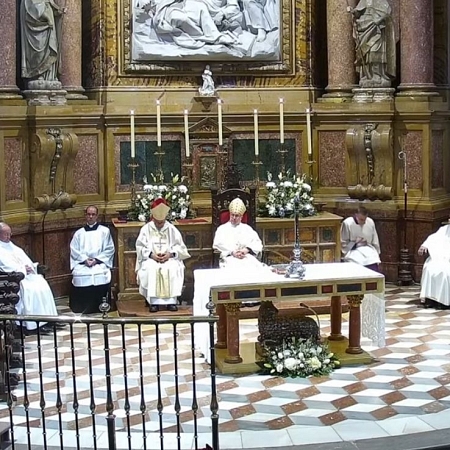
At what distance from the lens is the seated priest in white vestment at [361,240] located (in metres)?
11.8

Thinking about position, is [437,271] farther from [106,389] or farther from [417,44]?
[106,389]

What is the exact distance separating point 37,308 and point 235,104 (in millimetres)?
4387

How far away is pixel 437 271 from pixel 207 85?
391 cm

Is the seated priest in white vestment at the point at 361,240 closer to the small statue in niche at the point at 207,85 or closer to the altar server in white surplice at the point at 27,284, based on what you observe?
the small statue in niche at the point at 207,85

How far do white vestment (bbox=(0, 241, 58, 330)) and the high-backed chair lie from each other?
2172 millimetres

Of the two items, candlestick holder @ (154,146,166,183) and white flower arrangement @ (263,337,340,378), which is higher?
candlestick holder @ (154,146,166,183)

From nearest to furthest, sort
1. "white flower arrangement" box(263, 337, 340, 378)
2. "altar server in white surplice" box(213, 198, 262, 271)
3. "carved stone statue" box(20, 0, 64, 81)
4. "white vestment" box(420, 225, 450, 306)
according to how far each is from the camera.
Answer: "white flower arrangement" box(263, 337, 340, 378) < "altar server in white surplice" box(213, 198, 262, 271) < "white vestment" box(420, 225, 450, 306) < "carved stone statue" box(20, 0, 64, 81)

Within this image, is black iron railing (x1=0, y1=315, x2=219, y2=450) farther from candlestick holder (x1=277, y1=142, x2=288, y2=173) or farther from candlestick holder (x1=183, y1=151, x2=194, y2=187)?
candlestick holder (x1=277, y1=142, x2=288, y2=173)

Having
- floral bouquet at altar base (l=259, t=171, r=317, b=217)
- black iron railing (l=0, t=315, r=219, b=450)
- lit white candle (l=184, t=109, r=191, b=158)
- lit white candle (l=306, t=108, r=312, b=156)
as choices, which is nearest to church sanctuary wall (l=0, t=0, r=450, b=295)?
lit white candle (l=306, t=108, r=312, b=156)

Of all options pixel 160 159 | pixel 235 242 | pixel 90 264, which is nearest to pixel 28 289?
pixel 90 264

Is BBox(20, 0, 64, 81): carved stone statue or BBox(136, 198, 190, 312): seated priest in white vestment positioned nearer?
BBox(136, 198, 190, 312): seated priest in white vestment

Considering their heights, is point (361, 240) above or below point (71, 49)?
below

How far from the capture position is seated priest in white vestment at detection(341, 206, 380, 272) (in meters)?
11.8

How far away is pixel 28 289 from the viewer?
10.1m
